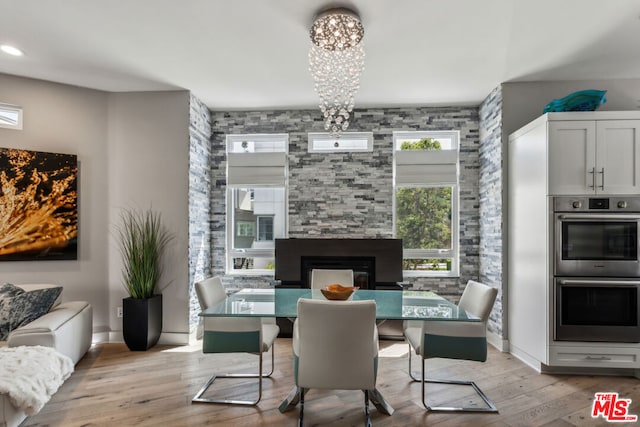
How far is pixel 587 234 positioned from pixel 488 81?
5.65 feet

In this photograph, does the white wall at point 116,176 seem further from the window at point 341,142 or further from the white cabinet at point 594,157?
the white cabinet at point 594,157

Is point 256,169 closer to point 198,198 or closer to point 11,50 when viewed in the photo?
point 198,198

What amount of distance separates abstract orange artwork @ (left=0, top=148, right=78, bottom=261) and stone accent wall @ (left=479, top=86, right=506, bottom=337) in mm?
4474

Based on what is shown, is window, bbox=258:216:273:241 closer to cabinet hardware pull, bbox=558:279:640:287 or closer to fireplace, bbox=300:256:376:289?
fireplace, bbox=300:256:376:289

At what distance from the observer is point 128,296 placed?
3830mm

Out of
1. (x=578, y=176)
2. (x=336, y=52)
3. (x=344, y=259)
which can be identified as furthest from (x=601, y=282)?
(x=336, y=52)

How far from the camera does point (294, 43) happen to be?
9.29 feet

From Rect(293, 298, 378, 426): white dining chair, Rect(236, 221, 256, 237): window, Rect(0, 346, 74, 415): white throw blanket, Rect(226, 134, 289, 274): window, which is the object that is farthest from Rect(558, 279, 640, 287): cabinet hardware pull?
Rect(0, 346, 74, 415): white throw blanket

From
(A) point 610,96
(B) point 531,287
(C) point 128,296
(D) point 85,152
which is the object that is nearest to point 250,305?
(C) point 128,296

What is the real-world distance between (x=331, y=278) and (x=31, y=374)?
222 cm

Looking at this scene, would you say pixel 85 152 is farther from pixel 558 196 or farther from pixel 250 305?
pixel 558 196

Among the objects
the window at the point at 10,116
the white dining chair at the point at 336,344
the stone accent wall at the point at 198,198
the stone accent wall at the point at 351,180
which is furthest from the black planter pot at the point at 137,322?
the white dining chair at the point at 336,344

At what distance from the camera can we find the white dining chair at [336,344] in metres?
1.86

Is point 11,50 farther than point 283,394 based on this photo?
Yes
